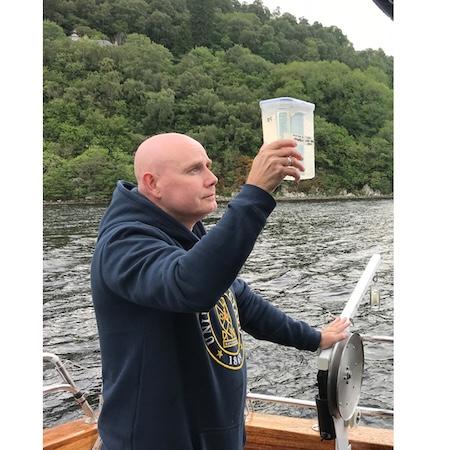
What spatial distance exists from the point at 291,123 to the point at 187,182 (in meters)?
0.15

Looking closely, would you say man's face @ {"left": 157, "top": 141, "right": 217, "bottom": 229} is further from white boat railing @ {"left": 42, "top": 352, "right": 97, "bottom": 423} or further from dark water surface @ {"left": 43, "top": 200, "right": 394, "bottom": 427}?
dark water surface @ {"left": 43, "top": 200, "right": 394, "bottom": 427}

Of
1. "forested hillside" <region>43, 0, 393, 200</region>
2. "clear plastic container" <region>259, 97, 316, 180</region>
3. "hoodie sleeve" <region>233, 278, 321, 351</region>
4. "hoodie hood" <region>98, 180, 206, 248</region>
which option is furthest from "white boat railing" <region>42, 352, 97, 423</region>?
"forested hillside" <region>43, 0, 393, 200</region>

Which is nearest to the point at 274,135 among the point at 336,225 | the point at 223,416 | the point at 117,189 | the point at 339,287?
the point at 117,189

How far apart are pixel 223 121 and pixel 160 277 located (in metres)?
22.3

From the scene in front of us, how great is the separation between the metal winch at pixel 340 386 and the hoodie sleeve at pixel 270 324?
0.05 metres

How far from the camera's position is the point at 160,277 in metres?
0.66

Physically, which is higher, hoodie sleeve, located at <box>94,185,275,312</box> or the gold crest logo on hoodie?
hoodie sleeve, located at <box>94,185,275,312</box>

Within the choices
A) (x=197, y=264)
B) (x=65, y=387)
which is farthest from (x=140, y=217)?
(x=65, y=387)

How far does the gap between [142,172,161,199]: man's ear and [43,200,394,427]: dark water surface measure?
856cm

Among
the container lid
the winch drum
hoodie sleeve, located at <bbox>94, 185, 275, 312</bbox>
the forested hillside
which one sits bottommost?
the winch drum

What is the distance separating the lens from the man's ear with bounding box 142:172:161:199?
787 mm

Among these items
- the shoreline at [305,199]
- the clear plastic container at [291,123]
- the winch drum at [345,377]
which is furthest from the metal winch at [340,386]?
the shoreline at [305,199]

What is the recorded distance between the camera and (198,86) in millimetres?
23516

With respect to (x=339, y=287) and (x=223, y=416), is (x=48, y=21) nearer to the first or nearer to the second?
(x=339, y=287)
